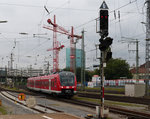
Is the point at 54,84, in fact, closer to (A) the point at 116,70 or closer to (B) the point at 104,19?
(B) the point at 104,19

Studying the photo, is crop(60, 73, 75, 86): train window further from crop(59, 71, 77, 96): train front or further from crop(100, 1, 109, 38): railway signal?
crop(100, 1, 109, 38): railway signal

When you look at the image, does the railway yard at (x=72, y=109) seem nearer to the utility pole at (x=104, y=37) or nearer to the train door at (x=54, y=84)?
the utility pole at (x=104, y=37)

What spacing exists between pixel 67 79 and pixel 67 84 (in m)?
0.62

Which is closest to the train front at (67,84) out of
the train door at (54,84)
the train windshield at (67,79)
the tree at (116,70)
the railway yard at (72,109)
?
the train windshield at (67,79)

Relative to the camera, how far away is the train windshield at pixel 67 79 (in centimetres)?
2845

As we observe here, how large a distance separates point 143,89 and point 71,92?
11.0m

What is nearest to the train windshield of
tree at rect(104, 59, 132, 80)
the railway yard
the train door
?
the train door

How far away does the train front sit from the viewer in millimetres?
28219

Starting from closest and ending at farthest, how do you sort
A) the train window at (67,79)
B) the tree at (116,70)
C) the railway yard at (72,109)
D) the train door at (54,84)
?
1. the railway yard at (72,109)
2. the train window at (67,79)
3. the train door at (54,84)
4. the tree at (116,70)

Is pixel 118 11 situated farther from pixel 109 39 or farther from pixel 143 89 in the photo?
pixel 143 89

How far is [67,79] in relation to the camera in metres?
28.8

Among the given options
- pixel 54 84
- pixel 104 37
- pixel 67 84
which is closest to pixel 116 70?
pixel 54 84

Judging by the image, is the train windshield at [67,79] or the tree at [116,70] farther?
the tree at [116,70]

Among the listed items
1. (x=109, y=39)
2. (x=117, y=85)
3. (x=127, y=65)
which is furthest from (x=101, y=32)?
(x=127, y=65)
